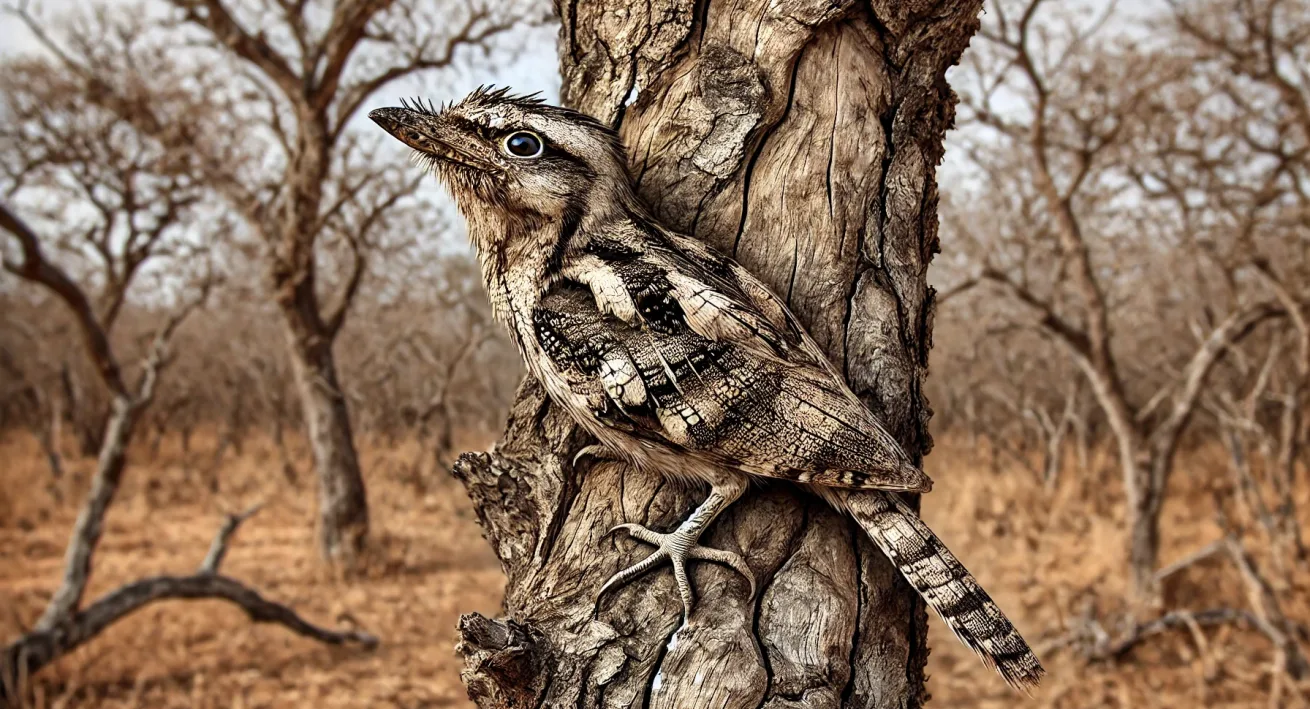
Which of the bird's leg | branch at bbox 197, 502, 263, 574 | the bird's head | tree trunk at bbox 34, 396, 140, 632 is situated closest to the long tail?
the bird's leg

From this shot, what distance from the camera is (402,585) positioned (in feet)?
32.9

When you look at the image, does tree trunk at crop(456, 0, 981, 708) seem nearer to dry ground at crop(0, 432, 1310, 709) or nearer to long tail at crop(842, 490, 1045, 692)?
long tail at crop(842, 490, 1045, 692)

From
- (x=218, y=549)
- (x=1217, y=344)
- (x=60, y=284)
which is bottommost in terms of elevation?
(x=1217, y=344)

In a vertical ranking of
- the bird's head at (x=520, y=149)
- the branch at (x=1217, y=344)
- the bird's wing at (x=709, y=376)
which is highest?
the branch at (x=1217, y=344)

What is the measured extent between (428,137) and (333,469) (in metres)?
8.86

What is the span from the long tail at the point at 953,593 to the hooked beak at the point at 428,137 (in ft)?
3.51

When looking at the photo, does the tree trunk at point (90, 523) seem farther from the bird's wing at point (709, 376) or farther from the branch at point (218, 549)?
the bird's wing at point (709, 376)

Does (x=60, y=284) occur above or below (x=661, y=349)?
above

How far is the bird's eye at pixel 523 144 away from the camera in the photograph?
179cm

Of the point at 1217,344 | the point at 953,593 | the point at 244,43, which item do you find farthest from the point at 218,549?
the point at 1217,344

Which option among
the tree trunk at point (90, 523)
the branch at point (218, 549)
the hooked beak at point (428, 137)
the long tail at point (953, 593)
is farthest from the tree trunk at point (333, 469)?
the long tail at point (953, 593)

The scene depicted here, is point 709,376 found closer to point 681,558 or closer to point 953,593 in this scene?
point 681,558

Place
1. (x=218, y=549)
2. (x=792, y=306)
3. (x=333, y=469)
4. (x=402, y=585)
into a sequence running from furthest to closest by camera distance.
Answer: (x=402, y=585) < (x=333, y=469) < (x=218, y=549) < (x=792, y=306)

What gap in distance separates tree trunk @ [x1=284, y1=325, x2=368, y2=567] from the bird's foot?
854 cm
